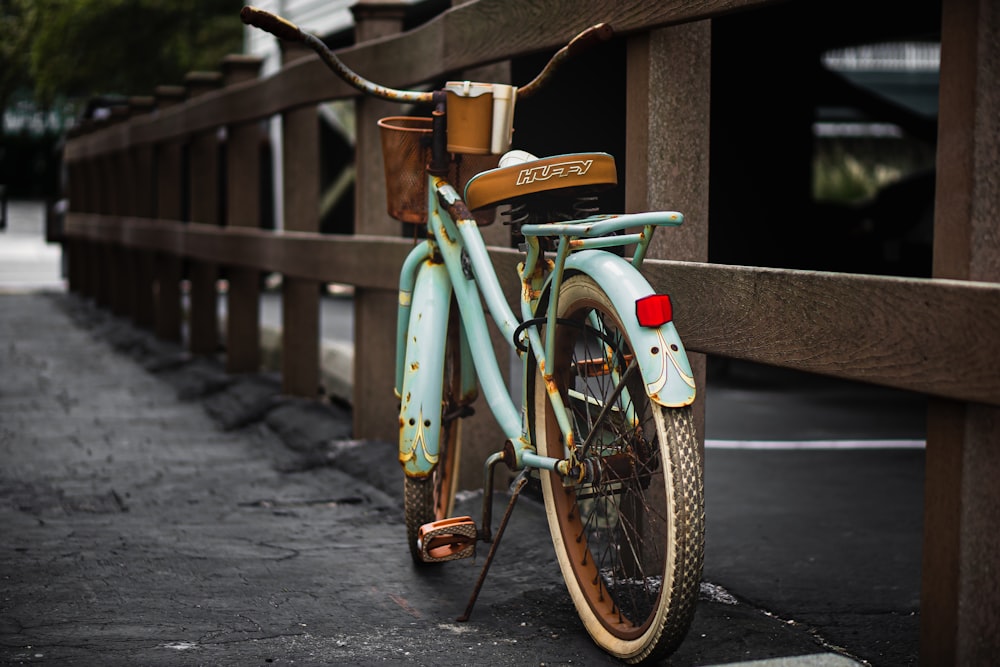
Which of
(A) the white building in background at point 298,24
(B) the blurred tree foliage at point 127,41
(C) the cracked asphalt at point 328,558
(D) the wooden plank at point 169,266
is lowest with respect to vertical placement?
(C) the cracked asphalt at point 328,558

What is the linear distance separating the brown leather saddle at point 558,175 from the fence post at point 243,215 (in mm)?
5427

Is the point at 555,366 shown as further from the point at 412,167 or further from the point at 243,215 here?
the point at 243,215

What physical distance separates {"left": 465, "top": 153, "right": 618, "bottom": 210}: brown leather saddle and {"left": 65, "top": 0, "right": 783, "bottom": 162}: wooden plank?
1.64ft

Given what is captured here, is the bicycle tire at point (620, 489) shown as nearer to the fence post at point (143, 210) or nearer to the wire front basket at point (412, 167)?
the wire front basket at point (412, 167)

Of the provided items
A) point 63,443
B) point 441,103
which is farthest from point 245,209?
point 441,103

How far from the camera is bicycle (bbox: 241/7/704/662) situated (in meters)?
2.94

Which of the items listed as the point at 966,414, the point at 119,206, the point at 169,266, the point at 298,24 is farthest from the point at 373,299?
the point at 298,24

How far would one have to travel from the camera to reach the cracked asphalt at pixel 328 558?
341 cm

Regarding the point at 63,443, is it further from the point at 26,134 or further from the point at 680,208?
the point at 26,134

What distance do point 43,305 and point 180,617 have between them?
40.4 feet

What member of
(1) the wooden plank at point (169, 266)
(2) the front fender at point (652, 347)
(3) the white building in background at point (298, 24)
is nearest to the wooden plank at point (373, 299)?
(2) the front fender at point (652, 347)

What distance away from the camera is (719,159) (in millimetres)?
12250

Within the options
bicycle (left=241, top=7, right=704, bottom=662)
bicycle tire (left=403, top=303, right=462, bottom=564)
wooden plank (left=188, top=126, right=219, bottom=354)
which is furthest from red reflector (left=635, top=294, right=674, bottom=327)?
wooden plank (left=188, top=126, right=219, bottom=354)

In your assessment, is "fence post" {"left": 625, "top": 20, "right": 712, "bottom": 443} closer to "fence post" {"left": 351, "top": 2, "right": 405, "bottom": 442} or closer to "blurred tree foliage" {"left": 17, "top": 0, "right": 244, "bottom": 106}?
"fence post" {"left": 351, "top": 2, "right": 405, "bottom": 442}
